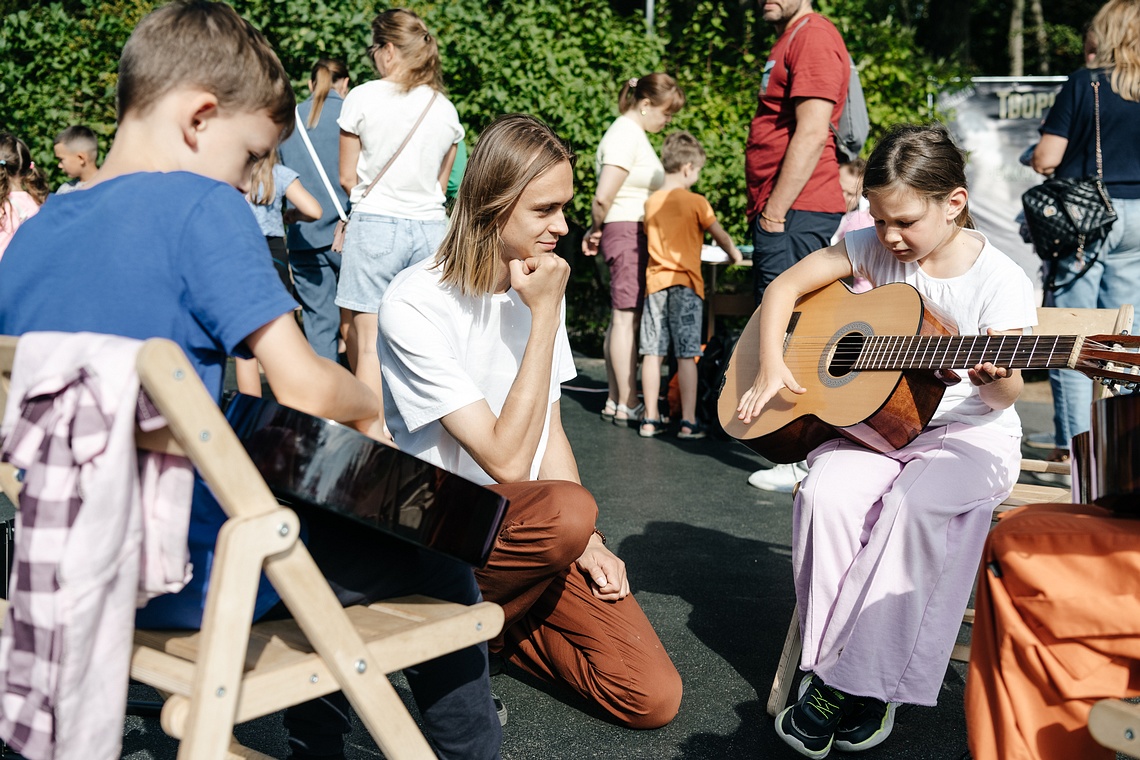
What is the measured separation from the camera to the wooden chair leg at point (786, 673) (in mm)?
2693

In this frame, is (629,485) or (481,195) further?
(629,485)

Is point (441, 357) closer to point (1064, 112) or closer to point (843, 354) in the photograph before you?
point (843, 354)

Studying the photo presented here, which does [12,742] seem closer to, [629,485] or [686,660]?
[686,660]

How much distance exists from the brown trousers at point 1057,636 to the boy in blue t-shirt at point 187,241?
1.05 m

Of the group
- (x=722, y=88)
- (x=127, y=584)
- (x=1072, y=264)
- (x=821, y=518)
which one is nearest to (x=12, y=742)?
(x=127, y=584)

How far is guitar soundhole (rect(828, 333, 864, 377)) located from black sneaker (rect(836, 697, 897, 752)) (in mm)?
848

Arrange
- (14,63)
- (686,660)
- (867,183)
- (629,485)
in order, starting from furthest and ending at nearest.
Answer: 1. (14,63)
2. (629,485)
3. (686,660)
4. (867,183)

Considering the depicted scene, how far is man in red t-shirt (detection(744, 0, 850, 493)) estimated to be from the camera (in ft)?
14.5

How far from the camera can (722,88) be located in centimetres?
948

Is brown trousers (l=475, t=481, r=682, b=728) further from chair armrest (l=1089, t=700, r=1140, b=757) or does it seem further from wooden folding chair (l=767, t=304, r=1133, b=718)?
chair armrest (l=1089, t=700, r=1140, b=757)

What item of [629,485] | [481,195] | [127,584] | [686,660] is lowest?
[629,485]

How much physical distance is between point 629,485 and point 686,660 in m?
2.00

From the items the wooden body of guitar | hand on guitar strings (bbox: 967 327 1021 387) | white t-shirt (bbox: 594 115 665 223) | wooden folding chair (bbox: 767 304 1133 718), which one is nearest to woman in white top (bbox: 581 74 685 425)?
white t-shirt (bbox: 594 115 665 223)

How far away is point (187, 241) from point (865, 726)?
6.30 feet
